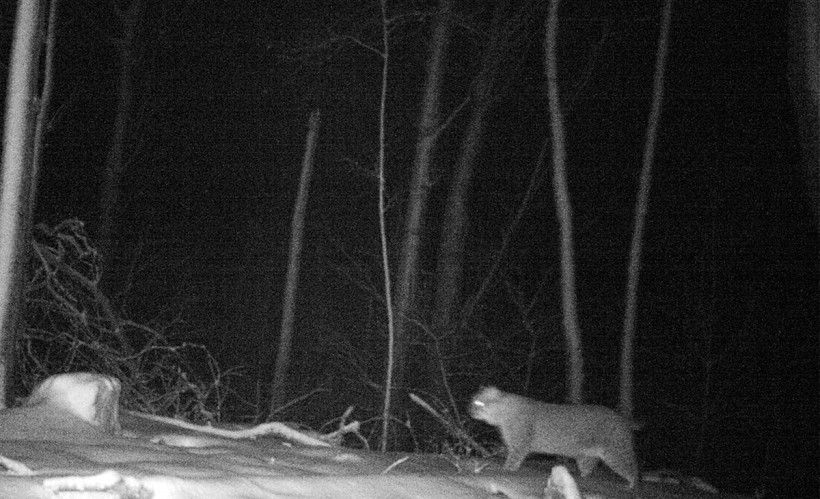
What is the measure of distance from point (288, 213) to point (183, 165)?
12.8 ft

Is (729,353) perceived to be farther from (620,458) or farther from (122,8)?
(122,8)

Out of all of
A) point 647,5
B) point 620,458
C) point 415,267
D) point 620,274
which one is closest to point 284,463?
point 620,458

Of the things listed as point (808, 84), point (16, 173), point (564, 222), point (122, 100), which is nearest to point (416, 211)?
point (564, 222)

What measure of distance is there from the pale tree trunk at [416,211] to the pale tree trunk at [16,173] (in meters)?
6.71

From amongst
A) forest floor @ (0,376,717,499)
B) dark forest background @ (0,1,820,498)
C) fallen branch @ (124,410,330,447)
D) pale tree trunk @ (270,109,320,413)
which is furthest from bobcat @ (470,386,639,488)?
pale tree trunk @ (270,109,320,413)

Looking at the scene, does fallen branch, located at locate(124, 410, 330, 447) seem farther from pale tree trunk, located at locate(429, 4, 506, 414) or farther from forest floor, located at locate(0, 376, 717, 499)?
pale tree trunk, located at locate(429, 4, 506, 414)

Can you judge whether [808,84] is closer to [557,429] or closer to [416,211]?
[557,429]

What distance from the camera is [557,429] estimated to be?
366 inches

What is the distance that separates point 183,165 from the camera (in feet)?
94.1

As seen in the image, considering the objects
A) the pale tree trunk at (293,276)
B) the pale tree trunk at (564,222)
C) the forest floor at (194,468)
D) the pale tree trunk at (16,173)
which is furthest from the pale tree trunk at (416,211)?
the pale tree trunk at (16,173)

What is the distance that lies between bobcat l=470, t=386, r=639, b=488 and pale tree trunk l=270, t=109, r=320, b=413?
31.0 feet

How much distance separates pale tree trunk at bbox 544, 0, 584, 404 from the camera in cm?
1335

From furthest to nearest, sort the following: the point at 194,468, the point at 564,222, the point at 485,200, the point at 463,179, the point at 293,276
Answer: the point at 485,200 < the point at 293,276 < the point at 463,179 < the point at 564,222 < the point at 194,468

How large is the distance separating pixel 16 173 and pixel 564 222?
8.46m
